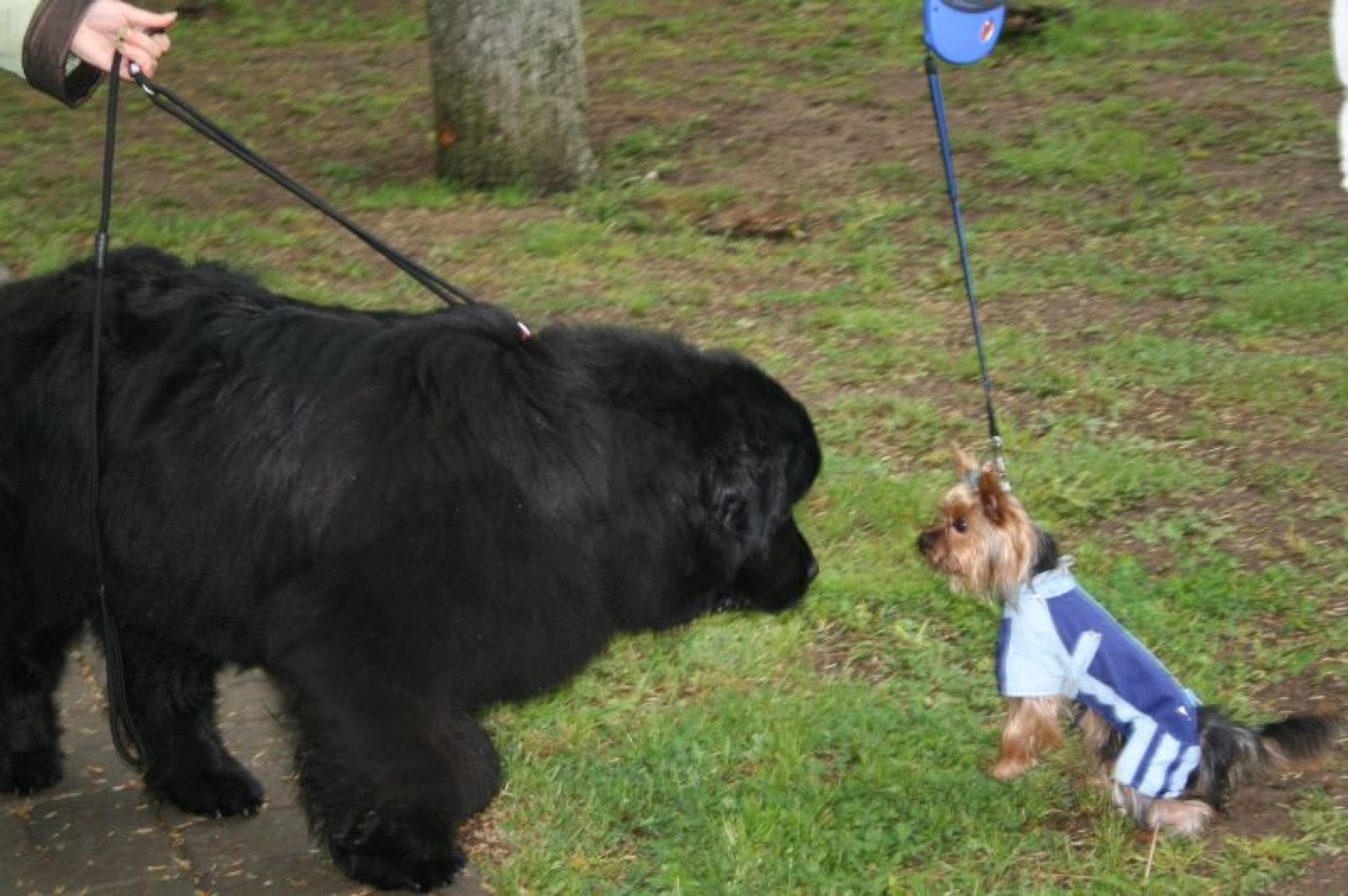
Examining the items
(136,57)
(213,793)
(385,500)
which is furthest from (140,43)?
(213,793)

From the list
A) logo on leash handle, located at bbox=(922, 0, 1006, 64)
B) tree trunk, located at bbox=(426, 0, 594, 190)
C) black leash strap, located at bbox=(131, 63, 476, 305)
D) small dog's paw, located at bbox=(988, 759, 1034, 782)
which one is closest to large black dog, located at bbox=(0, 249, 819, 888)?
black leash strap, located at bbox=(131, 63, 476, 305)

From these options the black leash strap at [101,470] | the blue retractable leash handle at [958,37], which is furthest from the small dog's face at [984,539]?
the black leash strap at [101,470]

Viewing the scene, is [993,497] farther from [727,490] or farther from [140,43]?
[140,43]

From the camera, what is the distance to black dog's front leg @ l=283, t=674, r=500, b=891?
346 centimetres

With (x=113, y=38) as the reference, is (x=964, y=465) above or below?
below

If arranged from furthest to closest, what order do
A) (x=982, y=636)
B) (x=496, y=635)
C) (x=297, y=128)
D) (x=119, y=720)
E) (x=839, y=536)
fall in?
1. (x=297, y=128)
2. (x=839, y=536)
3. (x=982, y=636)
4. (x=119, y=720)
5. (x=496, y=635)

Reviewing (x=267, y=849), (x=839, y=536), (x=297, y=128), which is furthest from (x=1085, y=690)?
(x=297, y=128)

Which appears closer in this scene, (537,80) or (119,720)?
(119,720)

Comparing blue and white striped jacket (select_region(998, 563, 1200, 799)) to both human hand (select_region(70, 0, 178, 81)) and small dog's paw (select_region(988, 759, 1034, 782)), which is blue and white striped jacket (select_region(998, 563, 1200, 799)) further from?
human hand (select_region(70, 0, 178, 81))

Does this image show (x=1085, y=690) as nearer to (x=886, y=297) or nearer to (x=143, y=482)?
(x=143, y=482)

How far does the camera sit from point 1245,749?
143 inches

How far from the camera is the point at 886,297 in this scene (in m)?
7.19

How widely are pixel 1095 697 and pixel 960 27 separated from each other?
188 centimetres

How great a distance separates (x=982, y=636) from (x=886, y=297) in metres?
2.82
